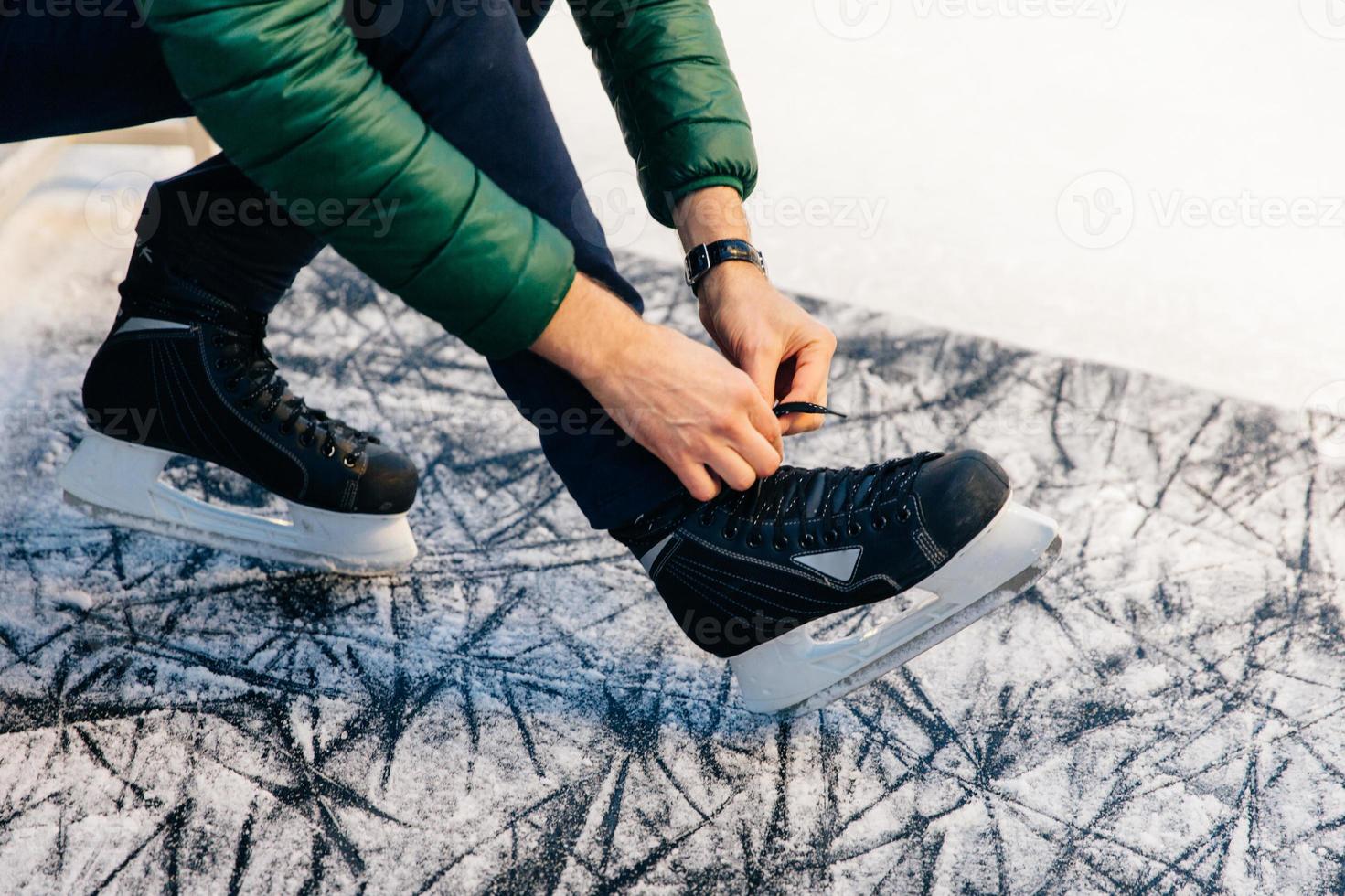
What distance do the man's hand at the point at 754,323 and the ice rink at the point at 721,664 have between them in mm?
260

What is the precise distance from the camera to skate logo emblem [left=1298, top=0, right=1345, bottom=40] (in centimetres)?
194

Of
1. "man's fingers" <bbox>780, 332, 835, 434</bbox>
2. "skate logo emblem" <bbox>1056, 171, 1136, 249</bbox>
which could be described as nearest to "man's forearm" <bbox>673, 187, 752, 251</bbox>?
"man's fingers" <bbox>780, 332, 835, 434</bbox>

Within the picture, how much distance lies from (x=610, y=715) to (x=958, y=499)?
32 centimetres

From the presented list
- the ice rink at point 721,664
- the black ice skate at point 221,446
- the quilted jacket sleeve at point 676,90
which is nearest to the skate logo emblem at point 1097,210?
the ice rink at point 721,664

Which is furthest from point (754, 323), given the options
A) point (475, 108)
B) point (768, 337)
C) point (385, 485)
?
point (385, 485)

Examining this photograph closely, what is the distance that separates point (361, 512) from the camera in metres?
0.92

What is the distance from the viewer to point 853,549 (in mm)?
772

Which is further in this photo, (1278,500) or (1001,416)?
(1001,416)

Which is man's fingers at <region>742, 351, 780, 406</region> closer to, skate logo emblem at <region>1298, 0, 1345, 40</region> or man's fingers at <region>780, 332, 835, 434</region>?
man's fingers at <region>780, 332, 835, 434</region>

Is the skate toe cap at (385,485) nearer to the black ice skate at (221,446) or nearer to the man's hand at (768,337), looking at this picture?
the black ice skate at (221,446)

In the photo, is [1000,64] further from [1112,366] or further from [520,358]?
[520,358]

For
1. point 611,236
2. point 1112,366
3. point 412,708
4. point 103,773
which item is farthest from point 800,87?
point 103,773

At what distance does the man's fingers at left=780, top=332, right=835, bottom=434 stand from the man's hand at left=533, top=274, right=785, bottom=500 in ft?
0.24

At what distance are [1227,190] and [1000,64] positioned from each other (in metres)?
0.51
